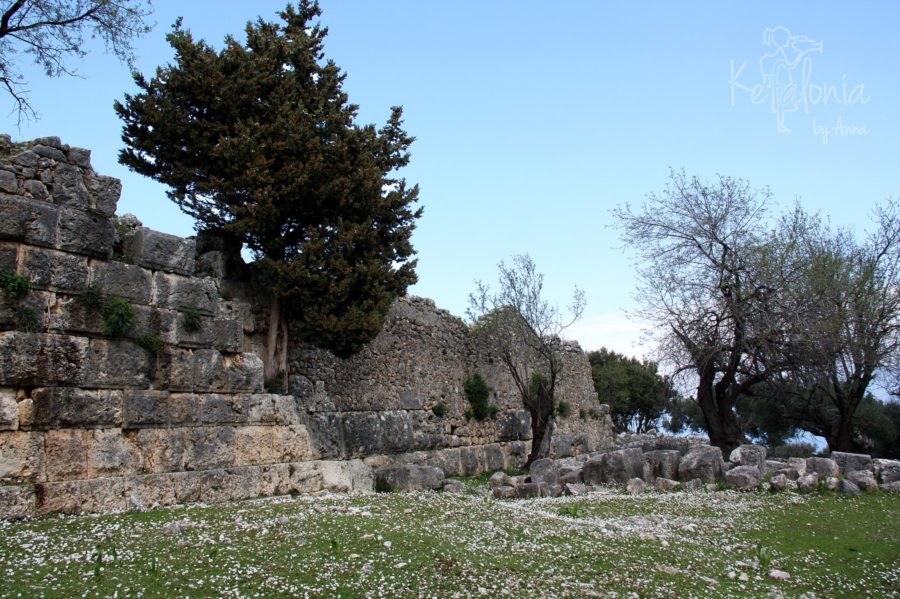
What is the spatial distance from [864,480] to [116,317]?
1466 centimetres

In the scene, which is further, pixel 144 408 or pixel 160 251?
pixel 160 251

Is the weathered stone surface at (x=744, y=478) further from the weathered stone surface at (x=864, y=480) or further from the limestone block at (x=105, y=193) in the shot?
the limestone block at (x=105, y=193)

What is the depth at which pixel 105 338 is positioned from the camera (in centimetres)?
955

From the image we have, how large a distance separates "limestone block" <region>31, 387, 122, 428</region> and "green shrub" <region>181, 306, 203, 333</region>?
1379mm

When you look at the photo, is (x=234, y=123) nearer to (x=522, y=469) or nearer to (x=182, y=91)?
(x=182, y=91)

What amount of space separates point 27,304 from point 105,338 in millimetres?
1036

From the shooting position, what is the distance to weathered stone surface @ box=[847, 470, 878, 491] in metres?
15.0

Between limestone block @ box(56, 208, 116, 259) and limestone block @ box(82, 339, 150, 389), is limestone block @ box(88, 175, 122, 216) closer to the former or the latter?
limestone block @ box(56, 208, 116, 259)

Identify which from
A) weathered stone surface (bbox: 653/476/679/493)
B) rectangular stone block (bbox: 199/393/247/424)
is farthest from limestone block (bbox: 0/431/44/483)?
weathered stone surface (bbox: 653/476/679/493)

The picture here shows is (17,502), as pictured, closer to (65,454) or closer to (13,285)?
(65,454)

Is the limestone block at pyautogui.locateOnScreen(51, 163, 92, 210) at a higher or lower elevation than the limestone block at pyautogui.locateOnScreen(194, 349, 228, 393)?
higher

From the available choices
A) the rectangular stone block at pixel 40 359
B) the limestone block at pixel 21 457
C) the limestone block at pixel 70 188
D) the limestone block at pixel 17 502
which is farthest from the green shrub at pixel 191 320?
the limestone block at pixel 17 502

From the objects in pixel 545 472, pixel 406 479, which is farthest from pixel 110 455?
pixel 545 472

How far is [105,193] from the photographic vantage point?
32.3 ft
